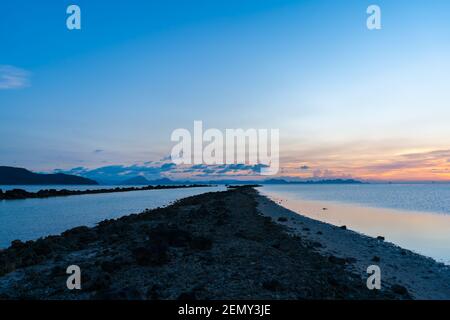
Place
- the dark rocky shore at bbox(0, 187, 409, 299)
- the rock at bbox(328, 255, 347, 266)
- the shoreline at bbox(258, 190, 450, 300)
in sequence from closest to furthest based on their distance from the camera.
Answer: the dark rocky shore at bbox(0, 187, 409, 299)
the shoreline at bbox(258, 190, 450, 300)
the rock at bbox(328, 255, 347, 266)

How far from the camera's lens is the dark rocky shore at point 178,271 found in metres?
10.8

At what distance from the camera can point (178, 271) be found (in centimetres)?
1275

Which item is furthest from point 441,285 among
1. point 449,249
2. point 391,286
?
point 449,249

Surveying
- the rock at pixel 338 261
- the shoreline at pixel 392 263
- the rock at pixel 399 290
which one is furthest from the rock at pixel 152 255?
the rock at pixel 399 290

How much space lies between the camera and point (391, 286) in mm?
12914

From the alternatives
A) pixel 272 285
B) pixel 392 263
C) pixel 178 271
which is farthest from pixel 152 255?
pixel 392 263

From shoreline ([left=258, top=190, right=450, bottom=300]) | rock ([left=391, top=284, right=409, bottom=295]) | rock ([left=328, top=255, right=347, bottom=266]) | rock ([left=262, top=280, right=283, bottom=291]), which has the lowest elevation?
shoreline ([left=258, top=190, right=450, bottom=300])

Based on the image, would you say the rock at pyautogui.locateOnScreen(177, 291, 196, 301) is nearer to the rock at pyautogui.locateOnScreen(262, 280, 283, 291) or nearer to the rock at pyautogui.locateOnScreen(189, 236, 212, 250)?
the rock at pyautogui.locateOnScreen(262, 280, 283, 291)

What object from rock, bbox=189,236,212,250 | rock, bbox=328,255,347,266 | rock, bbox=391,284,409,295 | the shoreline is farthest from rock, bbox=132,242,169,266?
rock, bbox=391,284,409,295

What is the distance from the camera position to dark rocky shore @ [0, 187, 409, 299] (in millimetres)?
10797

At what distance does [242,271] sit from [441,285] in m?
8.56

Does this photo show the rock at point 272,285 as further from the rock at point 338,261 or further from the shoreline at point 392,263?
the rock at point 338,261

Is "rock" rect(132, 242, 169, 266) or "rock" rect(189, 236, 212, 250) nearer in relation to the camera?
"rock" rect(132, 242, 169, 266)
